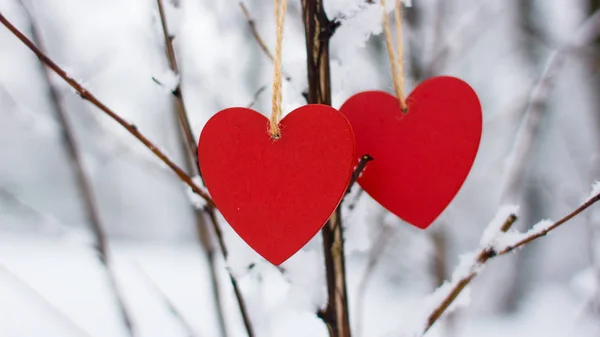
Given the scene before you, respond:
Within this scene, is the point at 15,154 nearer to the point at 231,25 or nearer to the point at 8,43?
the point at 8,43

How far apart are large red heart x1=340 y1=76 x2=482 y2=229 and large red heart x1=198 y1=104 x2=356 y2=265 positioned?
81 mm

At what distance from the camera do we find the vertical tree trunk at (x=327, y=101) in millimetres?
387

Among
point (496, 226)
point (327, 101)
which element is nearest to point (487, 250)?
point (496, 226)

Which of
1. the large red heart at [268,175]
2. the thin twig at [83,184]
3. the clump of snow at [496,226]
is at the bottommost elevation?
the clump of snow at [496,226]

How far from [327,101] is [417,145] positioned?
0.10m

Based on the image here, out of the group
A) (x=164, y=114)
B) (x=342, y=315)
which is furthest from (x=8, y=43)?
(x=342, y=315)

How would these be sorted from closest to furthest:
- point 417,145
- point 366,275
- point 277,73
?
point 277,73
point 417,145
point 366,275

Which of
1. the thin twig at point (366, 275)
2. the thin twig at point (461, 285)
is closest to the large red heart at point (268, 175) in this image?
the thin twig at point (461, 285)

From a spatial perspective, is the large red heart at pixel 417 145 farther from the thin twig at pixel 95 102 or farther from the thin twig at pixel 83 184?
the thin twig at pixel 83 184

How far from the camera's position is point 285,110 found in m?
0.49

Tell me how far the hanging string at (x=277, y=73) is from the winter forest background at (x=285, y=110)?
56 millimetres

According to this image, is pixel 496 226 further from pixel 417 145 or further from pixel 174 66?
pixel 174 66

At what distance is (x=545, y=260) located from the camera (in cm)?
345

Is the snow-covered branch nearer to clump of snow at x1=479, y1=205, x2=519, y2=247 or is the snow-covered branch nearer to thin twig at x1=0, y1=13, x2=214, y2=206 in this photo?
clump of snow at x1=479, y1=205, x2=519, y2=247
